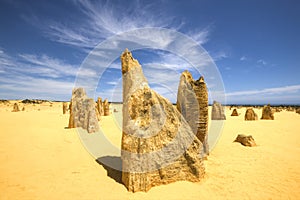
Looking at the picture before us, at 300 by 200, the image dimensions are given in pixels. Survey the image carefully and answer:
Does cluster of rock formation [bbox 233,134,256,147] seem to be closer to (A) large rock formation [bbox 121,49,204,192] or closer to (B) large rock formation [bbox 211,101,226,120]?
(A) large rock formation [bbox 121,49,204,192]

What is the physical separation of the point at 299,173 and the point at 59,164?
8.46 meters

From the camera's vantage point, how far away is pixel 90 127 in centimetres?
1198

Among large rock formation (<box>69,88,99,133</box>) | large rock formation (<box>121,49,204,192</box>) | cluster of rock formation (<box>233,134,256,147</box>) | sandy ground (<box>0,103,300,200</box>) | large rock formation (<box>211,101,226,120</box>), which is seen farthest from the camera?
large rock formation (<box>211,101,226,120</box>)

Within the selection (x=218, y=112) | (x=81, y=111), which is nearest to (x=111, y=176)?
(x=81, y=111)

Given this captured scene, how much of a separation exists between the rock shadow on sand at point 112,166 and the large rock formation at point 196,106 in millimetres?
3393

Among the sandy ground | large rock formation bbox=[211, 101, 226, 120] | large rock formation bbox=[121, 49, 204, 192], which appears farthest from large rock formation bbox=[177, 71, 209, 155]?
large rock formation bbox=[211, 101, 226, 120]

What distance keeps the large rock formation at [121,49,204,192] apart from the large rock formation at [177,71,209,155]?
1.86 metres

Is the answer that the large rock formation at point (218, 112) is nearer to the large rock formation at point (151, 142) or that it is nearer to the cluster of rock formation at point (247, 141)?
the cluster of rock formation at point (247, 141)

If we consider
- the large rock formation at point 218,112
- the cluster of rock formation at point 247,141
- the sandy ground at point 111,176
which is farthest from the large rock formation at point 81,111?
the large rock formation at point 218,112

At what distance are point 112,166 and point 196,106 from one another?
4.19m

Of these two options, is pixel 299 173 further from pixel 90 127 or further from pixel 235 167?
pixel 90 127

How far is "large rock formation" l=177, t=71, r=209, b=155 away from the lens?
722 cm

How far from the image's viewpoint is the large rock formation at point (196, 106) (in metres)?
7.22

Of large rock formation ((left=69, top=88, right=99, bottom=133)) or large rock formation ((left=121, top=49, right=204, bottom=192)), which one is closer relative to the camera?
large rock formation ((left=121, top=49, right=204, bottom=192))
